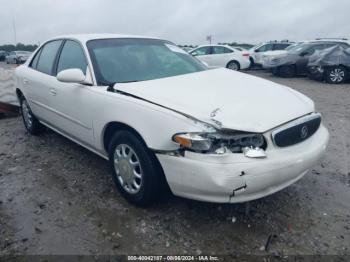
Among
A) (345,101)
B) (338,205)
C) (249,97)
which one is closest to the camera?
(249,97)

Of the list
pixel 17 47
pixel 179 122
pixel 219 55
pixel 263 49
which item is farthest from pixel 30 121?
pixel 17 47

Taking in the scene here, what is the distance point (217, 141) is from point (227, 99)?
466 millimetres

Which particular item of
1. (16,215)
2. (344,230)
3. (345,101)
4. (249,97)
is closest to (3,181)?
(16,215)

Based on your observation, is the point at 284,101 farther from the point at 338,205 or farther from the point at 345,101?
the point at 345,101

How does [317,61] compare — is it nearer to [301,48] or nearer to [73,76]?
[301,48]

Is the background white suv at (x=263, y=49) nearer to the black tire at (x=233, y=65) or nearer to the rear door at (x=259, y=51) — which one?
the rear door at (x=259, y=51)

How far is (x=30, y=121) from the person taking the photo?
4992mm

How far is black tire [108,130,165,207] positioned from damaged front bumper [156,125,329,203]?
0.44 feet

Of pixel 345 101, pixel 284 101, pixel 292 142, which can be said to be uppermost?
pixel 284 101

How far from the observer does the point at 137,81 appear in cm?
311

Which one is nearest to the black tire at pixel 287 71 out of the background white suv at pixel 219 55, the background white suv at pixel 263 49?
the background white suv at pixel 219 55

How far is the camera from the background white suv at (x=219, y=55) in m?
15.9

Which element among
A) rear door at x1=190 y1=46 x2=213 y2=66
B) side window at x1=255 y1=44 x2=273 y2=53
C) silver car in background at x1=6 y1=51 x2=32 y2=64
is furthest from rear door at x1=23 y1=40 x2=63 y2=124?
silver car in background at x1=6 y1=51 x2=32 y2=64

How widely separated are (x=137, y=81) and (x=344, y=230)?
2219 mm
